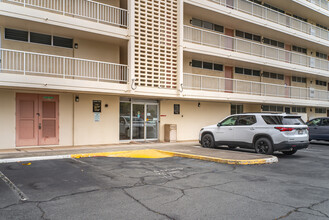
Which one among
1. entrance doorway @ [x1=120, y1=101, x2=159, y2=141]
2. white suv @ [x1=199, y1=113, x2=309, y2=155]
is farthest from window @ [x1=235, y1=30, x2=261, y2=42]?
white suv @ [x1=199, y1=113, x2=309, y2=155]

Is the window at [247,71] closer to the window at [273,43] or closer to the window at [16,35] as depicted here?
the window at [273,43]

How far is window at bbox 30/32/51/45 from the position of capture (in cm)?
1348

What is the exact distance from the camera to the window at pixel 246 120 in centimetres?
1195

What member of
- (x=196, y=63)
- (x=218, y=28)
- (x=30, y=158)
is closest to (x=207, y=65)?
(x=196, y=63)

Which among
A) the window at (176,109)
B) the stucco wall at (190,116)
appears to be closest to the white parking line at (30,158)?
the stucco wall at (190,116)

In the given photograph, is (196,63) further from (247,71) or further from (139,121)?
(139,121)

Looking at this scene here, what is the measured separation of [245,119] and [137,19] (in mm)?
7695

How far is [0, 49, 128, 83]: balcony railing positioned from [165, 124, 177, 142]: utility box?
417cm

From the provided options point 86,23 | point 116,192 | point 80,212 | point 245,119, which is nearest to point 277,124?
point 245,119

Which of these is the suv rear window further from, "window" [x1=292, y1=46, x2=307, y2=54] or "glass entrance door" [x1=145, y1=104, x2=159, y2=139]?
"window" [x1=292, y1=46, x2=307, y2=54]

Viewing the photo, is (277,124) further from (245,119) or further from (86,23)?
(86,23)

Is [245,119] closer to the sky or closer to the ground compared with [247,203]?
closer to the sky

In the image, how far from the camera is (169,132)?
56.6 feet

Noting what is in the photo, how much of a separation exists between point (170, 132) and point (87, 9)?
8450mm
